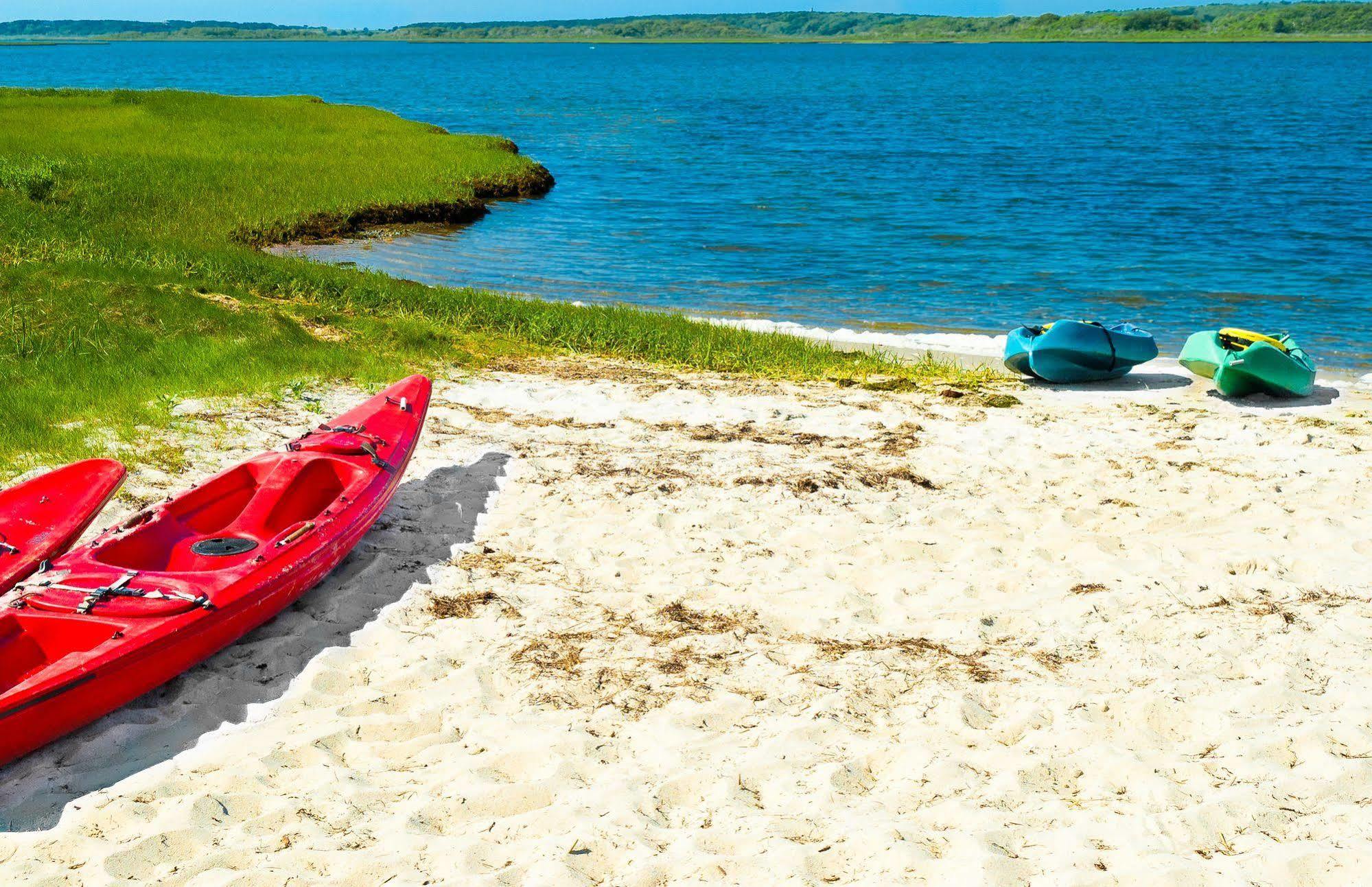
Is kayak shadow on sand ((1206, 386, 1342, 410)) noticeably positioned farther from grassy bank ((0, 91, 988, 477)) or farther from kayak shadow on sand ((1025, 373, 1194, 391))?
grassy bank ((0, 91, 988, 477))

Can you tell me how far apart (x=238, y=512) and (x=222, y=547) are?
2.78ft

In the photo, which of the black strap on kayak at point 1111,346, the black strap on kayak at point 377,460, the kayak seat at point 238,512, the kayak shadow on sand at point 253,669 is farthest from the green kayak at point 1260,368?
the kayak seat at point 238,512

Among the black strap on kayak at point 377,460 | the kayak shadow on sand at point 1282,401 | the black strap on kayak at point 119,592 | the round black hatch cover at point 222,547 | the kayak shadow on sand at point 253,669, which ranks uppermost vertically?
the black strap on kayak at point 377,460

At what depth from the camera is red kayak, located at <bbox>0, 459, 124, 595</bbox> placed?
21.6 feet

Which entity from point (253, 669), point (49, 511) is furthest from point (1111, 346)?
point (49, 511)

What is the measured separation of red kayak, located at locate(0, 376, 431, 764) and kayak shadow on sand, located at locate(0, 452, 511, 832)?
0.14 m

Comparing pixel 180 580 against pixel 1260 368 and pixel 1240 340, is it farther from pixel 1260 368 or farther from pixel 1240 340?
pixel 1240 340

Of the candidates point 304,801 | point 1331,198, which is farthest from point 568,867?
point 1331,198

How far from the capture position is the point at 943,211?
30641 mm

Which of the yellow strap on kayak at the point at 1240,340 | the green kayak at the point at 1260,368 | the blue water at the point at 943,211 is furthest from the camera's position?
the blue water at the point at 943,211

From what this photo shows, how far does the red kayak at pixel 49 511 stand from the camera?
21.6 feet

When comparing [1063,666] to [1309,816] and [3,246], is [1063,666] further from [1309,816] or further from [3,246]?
[3,246]

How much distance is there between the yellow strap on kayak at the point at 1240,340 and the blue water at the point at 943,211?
343 centimetres

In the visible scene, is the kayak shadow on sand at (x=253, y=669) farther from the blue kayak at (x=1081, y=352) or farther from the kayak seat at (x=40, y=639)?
the blue kayak at (x=1081, y=352)
